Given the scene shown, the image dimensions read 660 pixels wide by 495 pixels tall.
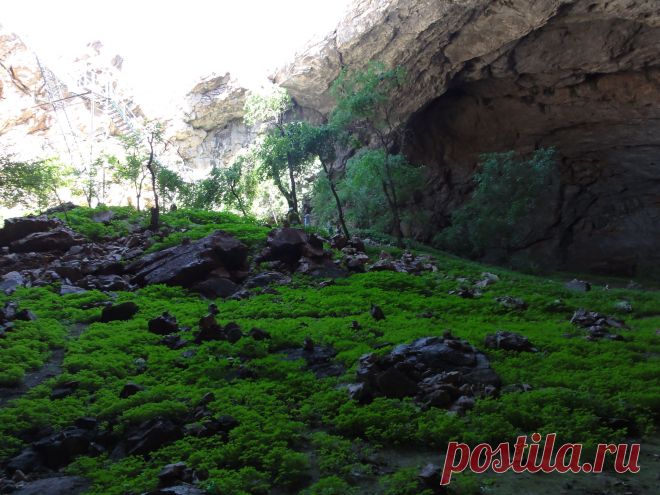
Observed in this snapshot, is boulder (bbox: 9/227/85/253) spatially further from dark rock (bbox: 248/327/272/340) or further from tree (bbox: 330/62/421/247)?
tree (bbox: 330/62/421/247)

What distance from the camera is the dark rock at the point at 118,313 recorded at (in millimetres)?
9242

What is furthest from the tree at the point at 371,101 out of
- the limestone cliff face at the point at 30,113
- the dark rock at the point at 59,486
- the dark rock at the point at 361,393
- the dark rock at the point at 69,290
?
the limestone cliff face at the point at 30,113

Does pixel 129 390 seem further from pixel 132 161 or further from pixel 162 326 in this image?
pixel 132 161

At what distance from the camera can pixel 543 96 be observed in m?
23.9

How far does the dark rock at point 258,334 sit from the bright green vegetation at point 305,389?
17 centimetres

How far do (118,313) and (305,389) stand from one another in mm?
5375

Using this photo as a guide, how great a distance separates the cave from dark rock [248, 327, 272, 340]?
19.3 metres

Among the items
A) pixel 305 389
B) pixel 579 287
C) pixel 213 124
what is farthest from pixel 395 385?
pixel 213 124

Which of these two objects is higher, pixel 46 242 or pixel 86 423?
pixel 46 242

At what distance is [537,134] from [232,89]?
97.7 feet

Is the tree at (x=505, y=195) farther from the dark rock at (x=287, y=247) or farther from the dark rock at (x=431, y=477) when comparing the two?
the dark rock at (x=431, y=477)

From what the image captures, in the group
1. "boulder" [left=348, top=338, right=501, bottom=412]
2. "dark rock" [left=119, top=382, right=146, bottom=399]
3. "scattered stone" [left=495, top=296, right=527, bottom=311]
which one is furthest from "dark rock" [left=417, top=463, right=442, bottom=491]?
"scattered stone" [left=495, top=296, right=527, bottom=311]

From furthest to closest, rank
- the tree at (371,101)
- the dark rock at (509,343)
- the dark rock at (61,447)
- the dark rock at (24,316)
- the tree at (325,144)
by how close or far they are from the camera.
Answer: the tree at (325,144) < the tree at (371,101) < the dark rock at (24,316) < the dark rock at (509,343) < the dark rock at (61,447)

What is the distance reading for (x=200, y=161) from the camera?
49000 millimetres
